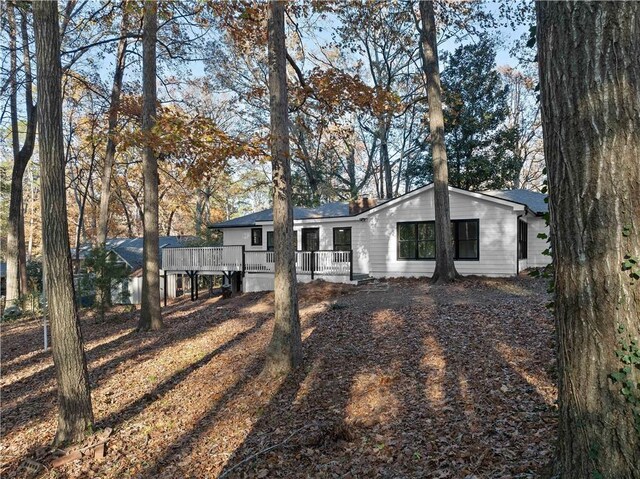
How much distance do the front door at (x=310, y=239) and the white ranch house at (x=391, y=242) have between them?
0.05m

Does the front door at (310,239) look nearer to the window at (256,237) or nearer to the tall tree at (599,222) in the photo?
the window at (256,237)

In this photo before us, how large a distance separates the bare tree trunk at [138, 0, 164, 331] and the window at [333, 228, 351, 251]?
920cm

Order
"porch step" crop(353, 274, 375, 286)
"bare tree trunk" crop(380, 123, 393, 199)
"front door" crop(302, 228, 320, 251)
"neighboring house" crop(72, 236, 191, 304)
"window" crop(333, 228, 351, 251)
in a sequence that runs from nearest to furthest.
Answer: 1. "porch step" crop(353, 274, 375, 286)
2. "window" crop(333, 228, 351, 251)
3. "front door" crop(302, 228, 320, 251)
4. "neighboring house" crop(72, 236, 191, 304)
5. "bare tree trunk" crop(380, 123, 393, 199)

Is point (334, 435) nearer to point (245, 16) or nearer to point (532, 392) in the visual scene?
point (532, 392)

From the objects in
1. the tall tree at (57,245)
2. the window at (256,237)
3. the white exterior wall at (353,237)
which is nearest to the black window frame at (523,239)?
the white exterior wall at (353,237)

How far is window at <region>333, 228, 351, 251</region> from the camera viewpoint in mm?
18625

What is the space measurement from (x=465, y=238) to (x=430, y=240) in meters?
1.34

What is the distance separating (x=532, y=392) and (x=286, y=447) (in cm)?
296

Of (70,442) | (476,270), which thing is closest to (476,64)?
(476,270)

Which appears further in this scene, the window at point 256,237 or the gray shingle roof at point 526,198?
the window at point 256,237

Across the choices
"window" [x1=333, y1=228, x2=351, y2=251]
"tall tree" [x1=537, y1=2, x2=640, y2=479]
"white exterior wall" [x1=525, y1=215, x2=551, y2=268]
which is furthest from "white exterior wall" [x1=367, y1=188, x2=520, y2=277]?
"tall tree" [x1=537, y1=2, x2=640, y2=479]

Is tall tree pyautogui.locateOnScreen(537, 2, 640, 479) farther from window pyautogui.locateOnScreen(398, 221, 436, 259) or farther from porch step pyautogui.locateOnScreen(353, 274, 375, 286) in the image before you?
window pyautogui.locateOnScreen(398, 221, 436, 259)

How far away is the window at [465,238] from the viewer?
1547 centimetres

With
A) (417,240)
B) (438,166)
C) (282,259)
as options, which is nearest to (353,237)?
(417,240)
